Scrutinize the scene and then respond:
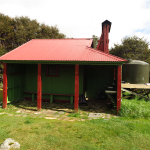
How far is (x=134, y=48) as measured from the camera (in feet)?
86.5

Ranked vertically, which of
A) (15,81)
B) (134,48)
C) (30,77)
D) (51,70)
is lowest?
(15,81)

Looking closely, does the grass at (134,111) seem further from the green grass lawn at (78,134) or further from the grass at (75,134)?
the grass at (75,134)

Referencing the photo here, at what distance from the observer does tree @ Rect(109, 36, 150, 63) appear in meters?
25.2

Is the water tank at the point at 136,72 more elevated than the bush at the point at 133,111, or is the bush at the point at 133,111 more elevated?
the water tank at the point at 136,72

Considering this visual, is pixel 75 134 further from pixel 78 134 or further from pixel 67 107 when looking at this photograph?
pixel 67 107

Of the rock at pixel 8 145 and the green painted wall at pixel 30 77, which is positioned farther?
the green painted wall at pixel 30 77

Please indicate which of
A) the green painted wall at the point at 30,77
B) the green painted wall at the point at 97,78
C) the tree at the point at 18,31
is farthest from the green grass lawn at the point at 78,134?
the tree at the point at 18,31

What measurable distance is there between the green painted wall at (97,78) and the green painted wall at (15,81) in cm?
545

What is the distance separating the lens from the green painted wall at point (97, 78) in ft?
37.1

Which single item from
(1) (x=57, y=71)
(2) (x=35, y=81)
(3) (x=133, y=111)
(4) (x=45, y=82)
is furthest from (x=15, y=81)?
(3) (x=133, y=111)

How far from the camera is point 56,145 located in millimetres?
4145

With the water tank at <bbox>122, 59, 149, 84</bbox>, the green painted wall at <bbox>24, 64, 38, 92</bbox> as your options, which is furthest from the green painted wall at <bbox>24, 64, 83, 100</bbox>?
the water tank at <bbox>122, 59, 149, 84</bbox>

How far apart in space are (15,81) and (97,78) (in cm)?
657

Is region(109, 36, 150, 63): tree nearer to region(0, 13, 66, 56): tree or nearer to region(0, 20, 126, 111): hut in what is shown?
region(0, 13, 66, 56): tree
